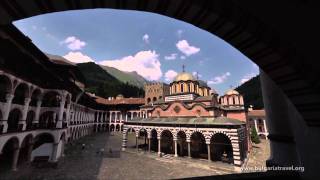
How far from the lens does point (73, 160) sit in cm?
1983

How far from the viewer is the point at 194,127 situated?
68.1 feet

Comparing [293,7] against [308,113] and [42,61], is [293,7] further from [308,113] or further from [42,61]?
[42,61]

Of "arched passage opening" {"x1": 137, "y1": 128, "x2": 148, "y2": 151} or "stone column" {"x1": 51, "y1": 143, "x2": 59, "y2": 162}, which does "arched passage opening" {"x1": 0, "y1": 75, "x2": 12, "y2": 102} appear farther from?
"arched passage opening" {"x1": 137, "y1": 128, "x2": 148, "y2": 151}

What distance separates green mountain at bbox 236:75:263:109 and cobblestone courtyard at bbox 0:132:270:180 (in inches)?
2175

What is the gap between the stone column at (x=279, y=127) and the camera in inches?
116

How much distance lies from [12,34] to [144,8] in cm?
1658

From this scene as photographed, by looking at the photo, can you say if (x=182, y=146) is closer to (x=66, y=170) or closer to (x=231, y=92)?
(x=66, y=170)

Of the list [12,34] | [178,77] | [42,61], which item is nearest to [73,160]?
[42,61]

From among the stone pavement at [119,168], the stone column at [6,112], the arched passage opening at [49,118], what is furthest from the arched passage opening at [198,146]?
the stone column at [6,112]

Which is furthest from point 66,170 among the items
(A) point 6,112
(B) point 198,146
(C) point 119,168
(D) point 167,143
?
(B) point 198,146

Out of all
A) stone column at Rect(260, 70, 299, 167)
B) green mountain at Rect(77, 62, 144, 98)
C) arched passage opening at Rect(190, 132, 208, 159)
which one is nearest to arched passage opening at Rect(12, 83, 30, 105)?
stone column at Rect(260, 70, 299, 167)

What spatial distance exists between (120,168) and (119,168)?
97 millimetres

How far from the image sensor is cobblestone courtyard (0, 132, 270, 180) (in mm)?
14836

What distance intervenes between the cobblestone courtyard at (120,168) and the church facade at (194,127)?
2021mm
